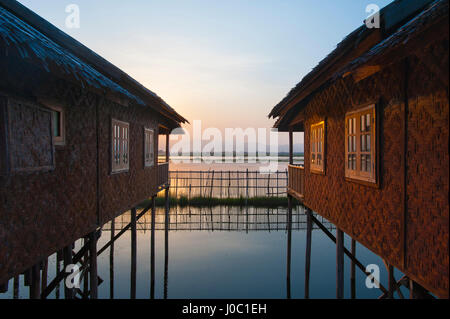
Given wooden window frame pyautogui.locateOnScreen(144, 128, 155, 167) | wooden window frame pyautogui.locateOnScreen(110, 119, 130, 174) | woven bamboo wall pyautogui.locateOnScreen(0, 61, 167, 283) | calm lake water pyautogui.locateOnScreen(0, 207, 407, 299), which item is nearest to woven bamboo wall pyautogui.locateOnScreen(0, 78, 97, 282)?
woven bamboo wall pyautogui.locateOnScreen(0, 61, 167, 283)

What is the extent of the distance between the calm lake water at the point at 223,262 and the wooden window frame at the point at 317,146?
649cm

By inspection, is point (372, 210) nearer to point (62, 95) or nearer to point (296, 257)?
point (62, 95)

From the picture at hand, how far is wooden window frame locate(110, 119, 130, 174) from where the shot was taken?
6.19m

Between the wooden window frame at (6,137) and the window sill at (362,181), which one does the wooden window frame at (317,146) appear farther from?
the wooden window frame at (6,137)

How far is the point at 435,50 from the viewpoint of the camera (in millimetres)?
2723

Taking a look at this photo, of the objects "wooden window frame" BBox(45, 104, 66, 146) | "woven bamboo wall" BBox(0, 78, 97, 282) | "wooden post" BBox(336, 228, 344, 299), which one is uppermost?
"wooden window frame" BBox(45, 104, 66, 146)

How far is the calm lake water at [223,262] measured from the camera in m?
11.5

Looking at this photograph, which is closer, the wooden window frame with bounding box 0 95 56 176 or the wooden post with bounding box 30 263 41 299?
the wooden window frame with bounding box 0 95 56 176

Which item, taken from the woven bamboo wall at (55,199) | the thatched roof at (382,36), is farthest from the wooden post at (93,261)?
the thatched roof at (382,36)

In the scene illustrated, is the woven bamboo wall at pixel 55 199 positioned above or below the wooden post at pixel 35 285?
above

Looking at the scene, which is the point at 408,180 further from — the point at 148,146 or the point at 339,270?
the point at 148,146

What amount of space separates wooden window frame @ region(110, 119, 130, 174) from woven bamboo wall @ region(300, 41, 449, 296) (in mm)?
4429

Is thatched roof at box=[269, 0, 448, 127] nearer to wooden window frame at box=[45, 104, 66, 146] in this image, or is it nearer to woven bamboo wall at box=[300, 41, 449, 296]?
woven bamboo wall at box=[300, 41, 449, 296]
